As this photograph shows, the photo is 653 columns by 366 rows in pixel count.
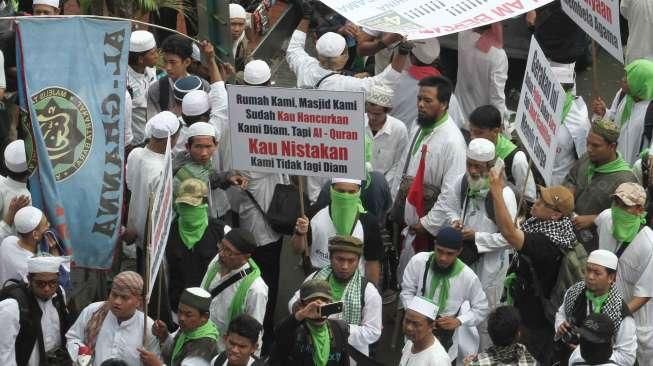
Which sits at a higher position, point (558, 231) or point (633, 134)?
point (633, 134)

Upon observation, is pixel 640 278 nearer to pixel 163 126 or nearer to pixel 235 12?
pixel 163 126

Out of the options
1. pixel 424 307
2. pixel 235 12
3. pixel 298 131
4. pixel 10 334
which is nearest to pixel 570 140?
pixel 298 131

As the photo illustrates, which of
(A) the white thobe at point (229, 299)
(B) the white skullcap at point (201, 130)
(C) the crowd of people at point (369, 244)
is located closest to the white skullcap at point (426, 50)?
(C) the crowd of people at point (369, 244)

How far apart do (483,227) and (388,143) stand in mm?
1572

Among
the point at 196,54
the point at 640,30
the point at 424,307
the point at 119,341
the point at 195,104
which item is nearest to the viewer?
the point at 424,307

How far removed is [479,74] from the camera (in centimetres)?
1313

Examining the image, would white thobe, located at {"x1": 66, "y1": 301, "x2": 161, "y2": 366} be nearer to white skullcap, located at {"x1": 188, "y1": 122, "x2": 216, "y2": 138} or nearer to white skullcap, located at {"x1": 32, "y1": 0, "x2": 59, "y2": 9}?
white skullcap, located at {"x1": 188, "y1": 122, "x2": 216, "y2": 138}

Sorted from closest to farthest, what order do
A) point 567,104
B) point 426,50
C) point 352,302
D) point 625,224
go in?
point 352,302, point 625,224, point 567,104, point 426,50

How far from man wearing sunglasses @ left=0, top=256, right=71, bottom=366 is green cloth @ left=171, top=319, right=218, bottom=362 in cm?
84

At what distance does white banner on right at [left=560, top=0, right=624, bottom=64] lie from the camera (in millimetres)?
12242

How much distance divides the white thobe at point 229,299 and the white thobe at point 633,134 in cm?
349

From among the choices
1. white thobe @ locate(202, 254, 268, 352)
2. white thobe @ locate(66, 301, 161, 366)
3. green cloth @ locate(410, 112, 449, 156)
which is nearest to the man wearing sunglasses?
white thobe @ locate(66, 301, 161, 366)

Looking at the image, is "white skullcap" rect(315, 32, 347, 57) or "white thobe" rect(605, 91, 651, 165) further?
"white skullcap" rect(315, 32, 347, 57)

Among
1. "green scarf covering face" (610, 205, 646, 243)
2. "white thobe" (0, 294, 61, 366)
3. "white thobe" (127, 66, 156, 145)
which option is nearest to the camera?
"white thobe" (0, 294, 61, 366)
